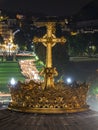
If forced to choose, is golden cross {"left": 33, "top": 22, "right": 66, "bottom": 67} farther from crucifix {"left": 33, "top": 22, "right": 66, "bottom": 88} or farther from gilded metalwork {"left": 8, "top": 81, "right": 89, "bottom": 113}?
gilded metalwork {"left": 8, "top": 81, "right": 89, "bottom": 113}

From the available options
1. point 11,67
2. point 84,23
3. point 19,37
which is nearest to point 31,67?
point 11,67

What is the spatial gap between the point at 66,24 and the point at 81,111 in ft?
5.82

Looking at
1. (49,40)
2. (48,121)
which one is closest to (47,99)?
(48,121)

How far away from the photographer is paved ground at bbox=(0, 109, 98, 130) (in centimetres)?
762

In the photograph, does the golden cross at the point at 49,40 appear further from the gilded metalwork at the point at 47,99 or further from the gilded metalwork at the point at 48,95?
the gilded metalwork at the point at 47,99

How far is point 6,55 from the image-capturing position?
8069cm

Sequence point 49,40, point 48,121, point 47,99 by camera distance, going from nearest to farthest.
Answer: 1. point 48,121
2. point 47,99
3. point 49,40

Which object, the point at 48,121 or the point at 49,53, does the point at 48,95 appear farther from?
the point at 48,121

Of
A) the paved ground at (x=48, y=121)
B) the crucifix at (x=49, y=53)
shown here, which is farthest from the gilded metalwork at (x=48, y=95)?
the paved ground at (x=48, y=121)

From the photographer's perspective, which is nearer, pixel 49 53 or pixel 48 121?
pixel 48 121

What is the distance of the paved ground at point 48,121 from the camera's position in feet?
25.0

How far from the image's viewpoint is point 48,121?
8.02m

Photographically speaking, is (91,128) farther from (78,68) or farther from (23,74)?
(78,68)

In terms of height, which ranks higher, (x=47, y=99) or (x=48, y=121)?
(x=47, y=99)
